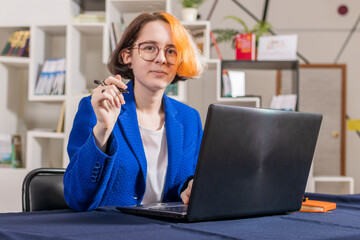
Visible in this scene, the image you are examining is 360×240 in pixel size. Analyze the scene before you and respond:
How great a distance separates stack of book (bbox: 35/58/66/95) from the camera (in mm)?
3613

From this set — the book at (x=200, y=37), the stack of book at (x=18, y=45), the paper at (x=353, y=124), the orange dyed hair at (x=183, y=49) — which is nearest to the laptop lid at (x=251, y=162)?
the orange dyed hair at (x=183, y=49)

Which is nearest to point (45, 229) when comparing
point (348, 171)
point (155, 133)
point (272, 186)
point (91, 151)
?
point (91, 151)

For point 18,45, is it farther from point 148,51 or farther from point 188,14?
point 148,51

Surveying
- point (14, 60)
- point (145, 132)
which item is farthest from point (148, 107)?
point (14, 60)

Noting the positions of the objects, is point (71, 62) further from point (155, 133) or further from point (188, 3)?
point (155, 133)

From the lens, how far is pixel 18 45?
3.74 metres

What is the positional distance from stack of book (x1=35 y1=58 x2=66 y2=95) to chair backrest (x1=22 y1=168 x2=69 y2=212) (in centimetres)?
207

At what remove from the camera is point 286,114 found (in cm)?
104

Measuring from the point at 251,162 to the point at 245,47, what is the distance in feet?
9.82

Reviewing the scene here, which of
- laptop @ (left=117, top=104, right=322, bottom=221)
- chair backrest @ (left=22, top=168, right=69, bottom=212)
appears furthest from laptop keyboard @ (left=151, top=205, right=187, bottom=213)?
chair backrest @ (left=22, top=168, right=69, bottom=212)

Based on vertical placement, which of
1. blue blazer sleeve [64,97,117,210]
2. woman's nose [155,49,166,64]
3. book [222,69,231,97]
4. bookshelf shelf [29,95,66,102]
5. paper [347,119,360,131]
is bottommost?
blue blazer sleeve [64,97,117,210]

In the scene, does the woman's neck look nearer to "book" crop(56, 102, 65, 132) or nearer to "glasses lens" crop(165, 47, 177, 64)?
"glasses lens" crop(165, 47, 177, 64)

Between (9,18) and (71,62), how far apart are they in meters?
0.67

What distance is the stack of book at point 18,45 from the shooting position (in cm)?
372
